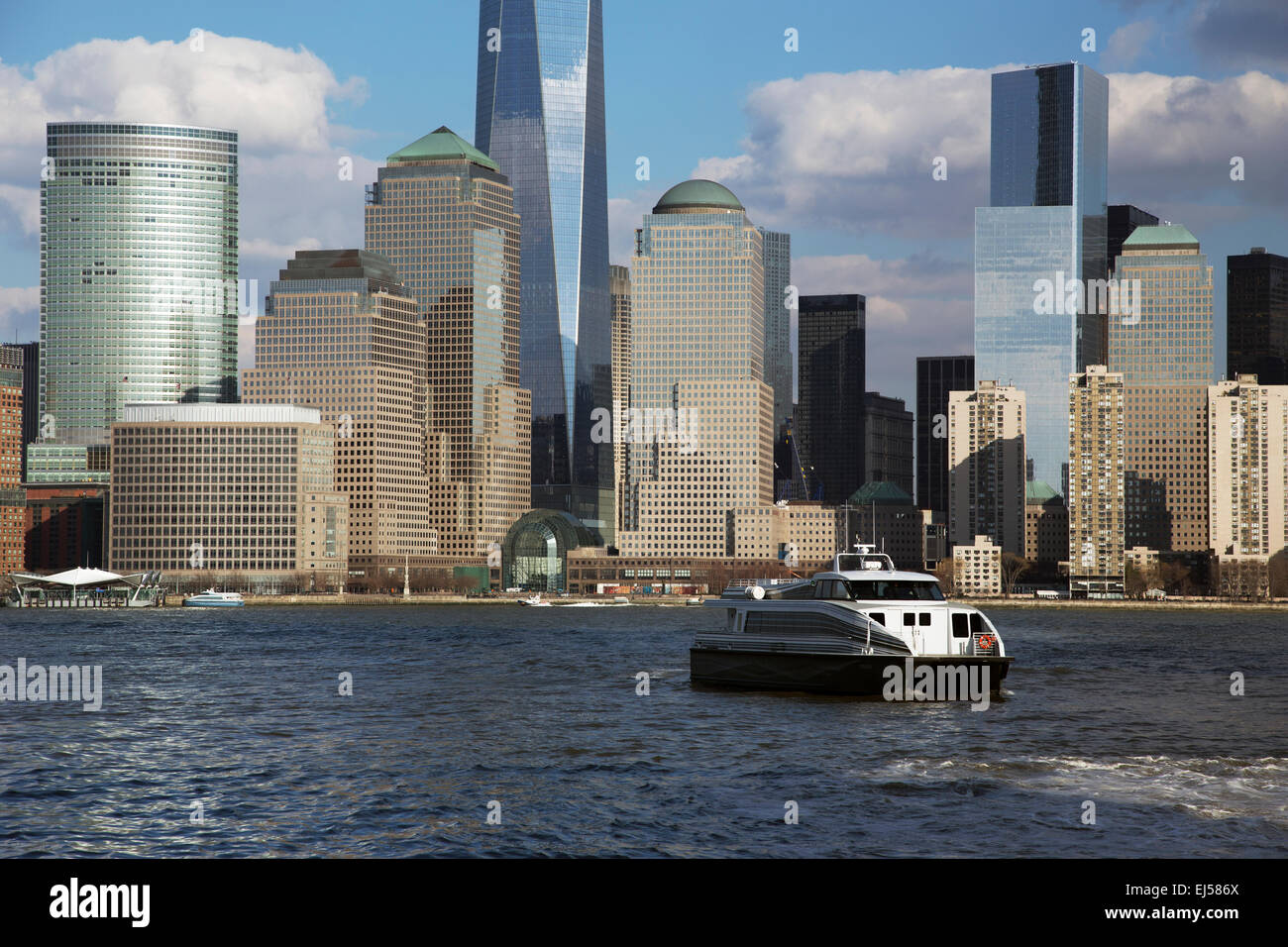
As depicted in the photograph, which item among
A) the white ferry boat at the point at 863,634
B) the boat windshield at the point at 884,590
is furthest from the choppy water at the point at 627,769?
the boat windshield at the point at 884,590

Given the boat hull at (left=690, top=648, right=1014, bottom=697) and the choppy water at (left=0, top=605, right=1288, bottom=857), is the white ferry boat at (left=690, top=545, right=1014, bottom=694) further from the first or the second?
the choppy water at (left=0, top=605, right=1288, bottom=857)

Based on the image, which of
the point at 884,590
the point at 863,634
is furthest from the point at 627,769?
the point at 884,590

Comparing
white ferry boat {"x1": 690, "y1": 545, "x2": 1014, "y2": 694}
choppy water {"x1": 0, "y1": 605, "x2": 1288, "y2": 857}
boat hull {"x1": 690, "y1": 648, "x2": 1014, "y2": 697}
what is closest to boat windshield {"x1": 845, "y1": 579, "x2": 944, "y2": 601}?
white ferry boat {"x1": 690, "y1": 545, "x2": 1014, "y2": 694}

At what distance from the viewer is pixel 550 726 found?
58.2 metres

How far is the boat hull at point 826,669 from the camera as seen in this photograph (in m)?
66.2

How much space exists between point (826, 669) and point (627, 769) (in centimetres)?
2417

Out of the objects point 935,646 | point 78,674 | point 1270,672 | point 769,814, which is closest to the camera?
point 769,814

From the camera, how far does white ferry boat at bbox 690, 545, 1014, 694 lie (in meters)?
65.8

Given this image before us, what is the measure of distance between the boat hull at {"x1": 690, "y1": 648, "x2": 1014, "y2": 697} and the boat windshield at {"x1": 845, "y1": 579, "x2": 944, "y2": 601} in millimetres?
2855

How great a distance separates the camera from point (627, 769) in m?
45.1
